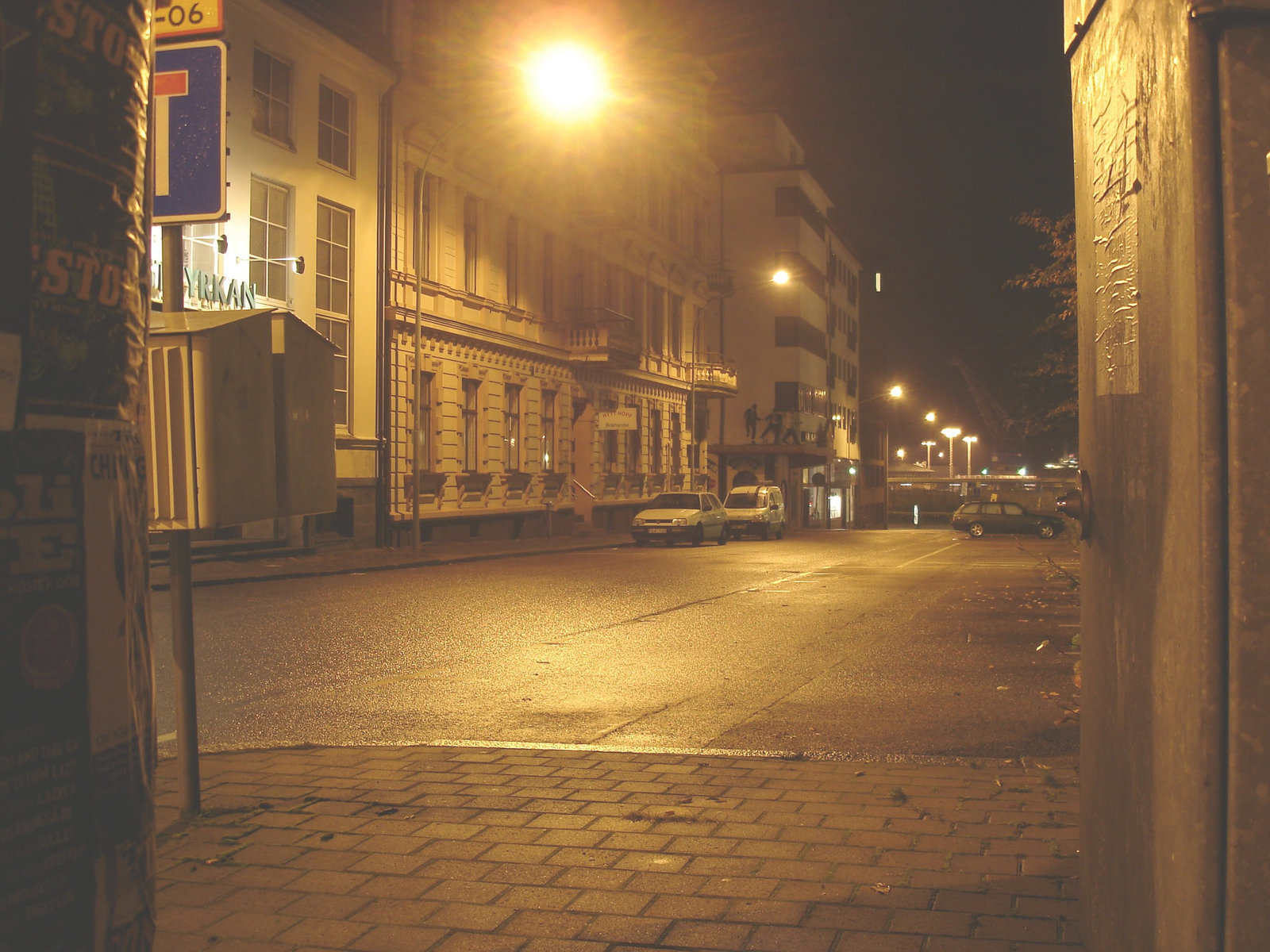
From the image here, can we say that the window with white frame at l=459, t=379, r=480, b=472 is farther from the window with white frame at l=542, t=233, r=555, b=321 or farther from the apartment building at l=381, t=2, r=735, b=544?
the window with white frame at l=542, t=233, r=555, b=321

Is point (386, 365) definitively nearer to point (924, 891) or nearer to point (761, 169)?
point (924, 891)

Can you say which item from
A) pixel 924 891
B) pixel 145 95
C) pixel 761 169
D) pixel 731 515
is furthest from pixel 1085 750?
pixel 761 169

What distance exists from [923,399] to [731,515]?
291ft

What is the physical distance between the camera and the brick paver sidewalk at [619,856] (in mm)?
3814

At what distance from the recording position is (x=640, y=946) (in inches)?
145

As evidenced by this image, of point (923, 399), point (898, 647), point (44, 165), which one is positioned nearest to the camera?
point (44, 165)

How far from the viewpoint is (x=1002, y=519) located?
52375 mm

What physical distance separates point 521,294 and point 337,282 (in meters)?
10.1

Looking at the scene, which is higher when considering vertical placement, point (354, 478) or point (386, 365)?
point (386, 365)

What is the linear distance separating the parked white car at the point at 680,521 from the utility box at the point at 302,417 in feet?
96.2

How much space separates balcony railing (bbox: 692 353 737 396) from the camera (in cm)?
5216

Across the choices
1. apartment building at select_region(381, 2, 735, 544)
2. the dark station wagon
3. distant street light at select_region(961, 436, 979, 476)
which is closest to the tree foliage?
apartment building at select_region(381, 2, 735, 544)

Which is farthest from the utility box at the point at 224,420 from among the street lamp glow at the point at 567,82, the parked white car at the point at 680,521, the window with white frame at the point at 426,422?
the parked white car at the point at 680,521

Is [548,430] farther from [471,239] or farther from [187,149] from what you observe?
[187,149]
